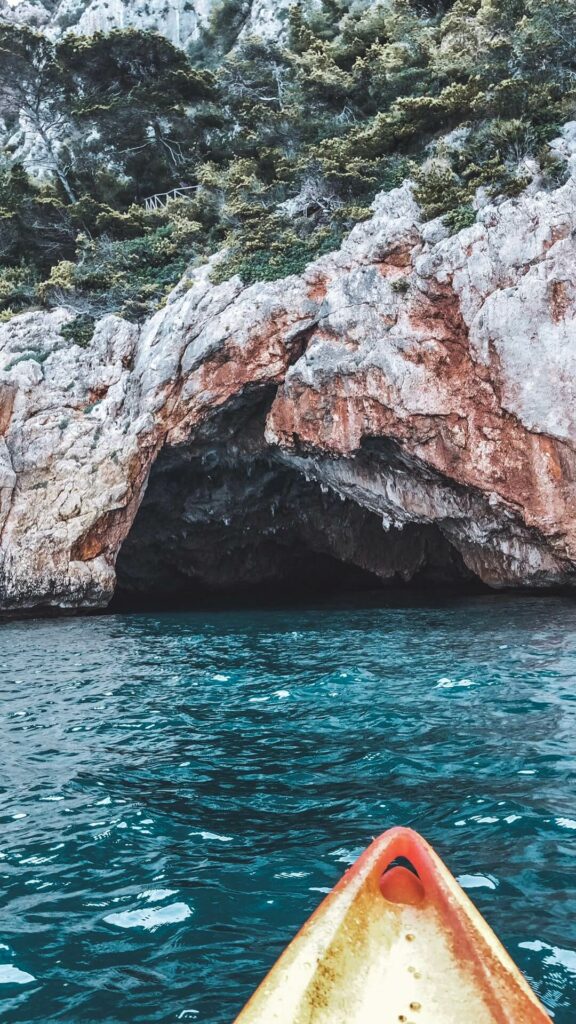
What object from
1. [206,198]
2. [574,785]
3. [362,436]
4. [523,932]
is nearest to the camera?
[523,932]

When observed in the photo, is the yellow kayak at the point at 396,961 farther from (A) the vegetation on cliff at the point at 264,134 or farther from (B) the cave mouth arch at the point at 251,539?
(B) the cave mouth arch at the point at 251,539

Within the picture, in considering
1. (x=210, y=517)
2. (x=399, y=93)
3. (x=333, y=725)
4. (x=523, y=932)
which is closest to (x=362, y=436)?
(x=210, y=517)

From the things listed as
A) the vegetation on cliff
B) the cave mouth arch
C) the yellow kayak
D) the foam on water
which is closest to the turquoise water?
the foam on water

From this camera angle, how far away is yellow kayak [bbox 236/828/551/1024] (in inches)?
109

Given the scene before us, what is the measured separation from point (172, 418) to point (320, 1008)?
644 inches

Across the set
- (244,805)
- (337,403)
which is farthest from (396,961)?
(337,403)

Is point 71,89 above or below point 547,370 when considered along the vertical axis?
above

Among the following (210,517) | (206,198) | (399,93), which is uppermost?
(399,93)

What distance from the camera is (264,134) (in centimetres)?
2198

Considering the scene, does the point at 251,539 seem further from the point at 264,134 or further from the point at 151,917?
the point at 151,917

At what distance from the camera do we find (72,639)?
14453 millimetres

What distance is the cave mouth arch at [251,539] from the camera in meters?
20.6

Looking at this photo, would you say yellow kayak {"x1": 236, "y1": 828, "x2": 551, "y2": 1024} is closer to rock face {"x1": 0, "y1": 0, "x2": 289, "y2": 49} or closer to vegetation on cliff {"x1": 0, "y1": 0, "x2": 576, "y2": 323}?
vegetation on cliff {"x1": 0, "y1": 0, "x2": 576, "y2": 323}

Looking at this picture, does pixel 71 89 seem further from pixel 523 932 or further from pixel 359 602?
pixel 523 932
